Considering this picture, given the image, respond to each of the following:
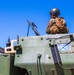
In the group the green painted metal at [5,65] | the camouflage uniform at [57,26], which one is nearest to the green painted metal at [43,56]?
the green painted metal at [5,65]

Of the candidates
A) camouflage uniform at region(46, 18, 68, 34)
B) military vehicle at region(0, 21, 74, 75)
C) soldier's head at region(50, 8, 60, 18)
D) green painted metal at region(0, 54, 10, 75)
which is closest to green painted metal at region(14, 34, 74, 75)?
military vehicle at region(0, 21, 74, 75)

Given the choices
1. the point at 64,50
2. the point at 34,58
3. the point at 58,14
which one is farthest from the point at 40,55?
the point at 58,14

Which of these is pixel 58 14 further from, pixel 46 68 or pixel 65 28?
pixel 46 68

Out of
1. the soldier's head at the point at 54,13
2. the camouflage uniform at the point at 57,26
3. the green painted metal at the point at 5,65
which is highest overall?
the soldier's head at the point at 54,13

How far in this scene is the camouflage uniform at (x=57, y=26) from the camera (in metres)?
9.24

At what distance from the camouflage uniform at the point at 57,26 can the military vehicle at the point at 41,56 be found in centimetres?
96

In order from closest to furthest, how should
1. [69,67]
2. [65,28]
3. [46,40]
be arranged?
1. [69,67]
2. [46,40]
3. [65,28]

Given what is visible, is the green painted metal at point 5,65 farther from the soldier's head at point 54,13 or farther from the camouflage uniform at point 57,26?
the soldier's head at point 54,13

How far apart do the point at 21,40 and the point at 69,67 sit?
6.03 ft

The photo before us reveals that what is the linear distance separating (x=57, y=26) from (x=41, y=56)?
6.13 feet

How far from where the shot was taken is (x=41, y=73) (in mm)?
7711

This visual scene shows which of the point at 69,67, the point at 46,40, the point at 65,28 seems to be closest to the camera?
the point at 69,67

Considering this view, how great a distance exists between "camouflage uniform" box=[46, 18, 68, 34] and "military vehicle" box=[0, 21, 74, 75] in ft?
3.16

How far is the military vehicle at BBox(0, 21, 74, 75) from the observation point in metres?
7.53
